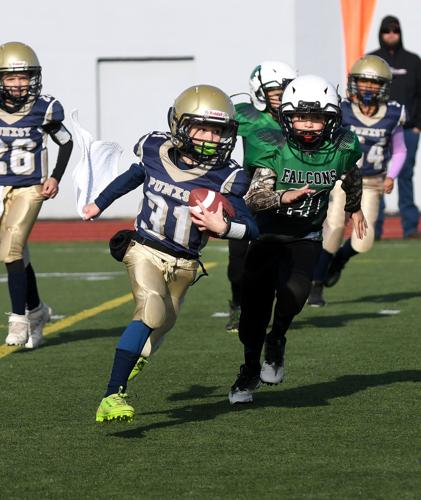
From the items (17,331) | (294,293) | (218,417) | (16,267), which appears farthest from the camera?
(16,267)

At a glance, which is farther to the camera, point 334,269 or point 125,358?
point 334,269

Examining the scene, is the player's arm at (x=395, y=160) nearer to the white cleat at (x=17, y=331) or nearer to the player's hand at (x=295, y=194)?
the white cleat at (x=17, y=331)

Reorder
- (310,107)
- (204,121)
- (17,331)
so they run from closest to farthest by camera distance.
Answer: (204,121) < (310,107) < (17,331)

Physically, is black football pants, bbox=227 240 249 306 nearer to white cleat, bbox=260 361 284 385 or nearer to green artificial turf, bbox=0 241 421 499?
green artificial turf, bbox=0 241 421 499

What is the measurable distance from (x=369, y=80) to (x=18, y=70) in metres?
2.60

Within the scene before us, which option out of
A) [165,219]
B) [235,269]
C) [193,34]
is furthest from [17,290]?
[193,34]

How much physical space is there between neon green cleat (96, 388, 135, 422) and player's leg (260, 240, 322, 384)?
1.04 meters

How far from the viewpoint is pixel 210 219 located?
17.4 ft

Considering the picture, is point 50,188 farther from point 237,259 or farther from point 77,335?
point 237,259

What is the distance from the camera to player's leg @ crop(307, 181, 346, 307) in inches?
386

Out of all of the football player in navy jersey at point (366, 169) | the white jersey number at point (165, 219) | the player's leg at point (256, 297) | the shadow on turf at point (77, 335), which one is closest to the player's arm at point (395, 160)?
the football player in navy jersey at point (366, 169)

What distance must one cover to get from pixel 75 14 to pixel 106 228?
12.8 ft

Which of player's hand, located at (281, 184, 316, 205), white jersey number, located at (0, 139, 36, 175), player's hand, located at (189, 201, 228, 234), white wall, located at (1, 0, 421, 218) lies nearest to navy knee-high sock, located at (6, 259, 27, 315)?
white jersey number, located at (0, 139, 36, 175)

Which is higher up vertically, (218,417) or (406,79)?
(406,79)
